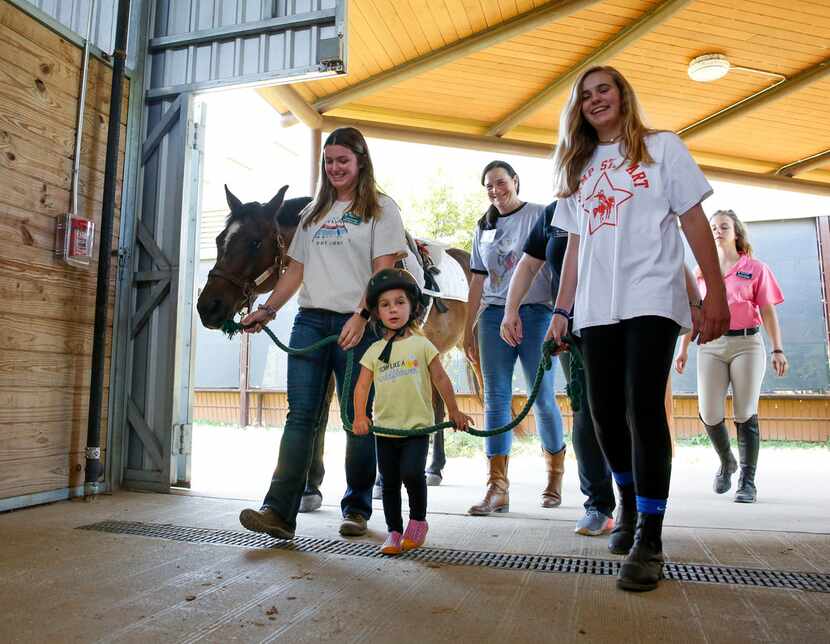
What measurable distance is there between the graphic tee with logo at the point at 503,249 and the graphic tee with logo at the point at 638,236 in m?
1.13

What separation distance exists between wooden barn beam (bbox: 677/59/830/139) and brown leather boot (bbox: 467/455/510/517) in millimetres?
4304

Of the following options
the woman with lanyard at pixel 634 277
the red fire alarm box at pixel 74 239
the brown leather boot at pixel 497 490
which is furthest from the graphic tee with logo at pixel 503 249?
the red fire alarm box at pixel 74 239

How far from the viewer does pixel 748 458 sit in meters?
3.52

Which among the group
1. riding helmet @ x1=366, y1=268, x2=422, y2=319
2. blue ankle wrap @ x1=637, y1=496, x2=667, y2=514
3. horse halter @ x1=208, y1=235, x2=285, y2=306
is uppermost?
horse halter @ x1=208, y1=235, x2=285, y2=306

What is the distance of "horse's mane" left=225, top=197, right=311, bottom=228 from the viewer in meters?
3.10

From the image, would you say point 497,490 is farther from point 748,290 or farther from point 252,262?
point 748,290

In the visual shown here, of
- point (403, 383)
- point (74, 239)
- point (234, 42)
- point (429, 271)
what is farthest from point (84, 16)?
point (403, 383)

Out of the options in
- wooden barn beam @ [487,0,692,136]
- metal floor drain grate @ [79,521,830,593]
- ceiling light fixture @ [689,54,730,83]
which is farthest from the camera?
ceiling light fixture @ [689,54,730,83]

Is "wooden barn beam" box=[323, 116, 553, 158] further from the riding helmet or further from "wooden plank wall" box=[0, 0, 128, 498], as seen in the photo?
the riding helmet

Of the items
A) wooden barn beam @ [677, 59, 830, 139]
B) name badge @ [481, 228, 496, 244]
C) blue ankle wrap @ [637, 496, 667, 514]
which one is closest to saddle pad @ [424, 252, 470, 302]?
name badge @ [481, 228, 496, 244]

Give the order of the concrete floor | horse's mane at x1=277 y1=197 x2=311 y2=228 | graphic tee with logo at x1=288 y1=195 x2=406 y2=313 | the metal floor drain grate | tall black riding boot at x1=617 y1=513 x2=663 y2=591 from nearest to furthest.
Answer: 1. the concrete floor
2. tall black riding boot at x1=617 y1=513 x2=663 y2=591
3. the metal floor drain grate
4. graphic tee with logo at x1=288 y1=195 x2=406 y2=313
5. horse's mane at x1=277 y1=197 x2=311 y2=228

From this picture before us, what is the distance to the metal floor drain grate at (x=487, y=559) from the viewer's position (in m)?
1.81

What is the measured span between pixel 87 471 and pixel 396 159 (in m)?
6.71

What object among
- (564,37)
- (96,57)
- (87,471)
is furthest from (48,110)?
(564,37)
